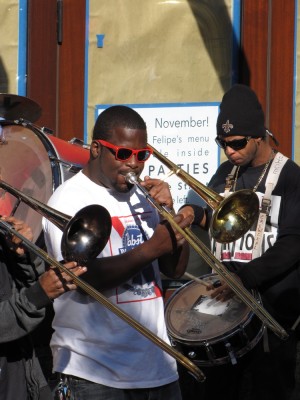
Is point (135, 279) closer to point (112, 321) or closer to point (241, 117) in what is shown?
point (112, 321)

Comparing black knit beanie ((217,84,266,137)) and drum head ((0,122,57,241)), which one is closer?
black knit beanie ((217,84,266,137))

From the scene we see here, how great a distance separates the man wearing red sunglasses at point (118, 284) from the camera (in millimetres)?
3875

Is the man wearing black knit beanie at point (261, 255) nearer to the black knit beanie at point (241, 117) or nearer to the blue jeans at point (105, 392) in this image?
the black knit beanie at point (241, 117)

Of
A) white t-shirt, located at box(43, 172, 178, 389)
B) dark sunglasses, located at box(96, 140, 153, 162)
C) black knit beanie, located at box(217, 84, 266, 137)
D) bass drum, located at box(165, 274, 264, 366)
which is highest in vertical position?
black knit beanie, located at box(217, 84, 266, 137)

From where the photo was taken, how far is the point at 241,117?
5383 mm

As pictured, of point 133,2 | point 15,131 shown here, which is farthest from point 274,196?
point 133,2

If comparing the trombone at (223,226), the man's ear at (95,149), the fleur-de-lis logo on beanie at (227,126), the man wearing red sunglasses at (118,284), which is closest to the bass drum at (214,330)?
the trombone at (223,226)

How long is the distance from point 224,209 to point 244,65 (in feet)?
7.74

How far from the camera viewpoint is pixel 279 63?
673cm

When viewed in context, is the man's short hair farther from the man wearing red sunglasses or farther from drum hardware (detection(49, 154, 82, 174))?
drum hardware (detection(49, 154, 82, 174))

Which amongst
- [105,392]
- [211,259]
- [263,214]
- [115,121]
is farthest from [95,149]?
[263,214]

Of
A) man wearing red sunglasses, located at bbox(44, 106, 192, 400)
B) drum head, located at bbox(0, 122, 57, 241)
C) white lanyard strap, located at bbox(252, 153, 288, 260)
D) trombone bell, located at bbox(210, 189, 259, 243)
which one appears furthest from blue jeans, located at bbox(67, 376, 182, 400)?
drum head, located at bbox(0, 122, 57, 241)

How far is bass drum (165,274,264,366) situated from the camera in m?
4.79

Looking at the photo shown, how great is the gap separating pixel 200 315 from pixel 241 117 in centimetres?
112
